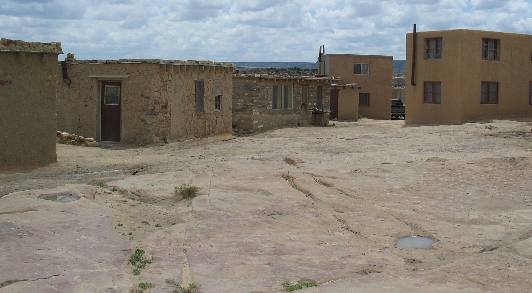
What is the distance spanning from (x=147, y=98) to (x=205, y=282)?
14.3 meters

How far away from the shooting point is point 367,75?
4472cm

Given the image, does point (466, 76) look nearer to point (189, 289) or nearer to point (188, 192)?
point (188, 192)

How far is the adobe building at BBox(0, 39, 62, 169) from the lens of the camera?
15.7 metres

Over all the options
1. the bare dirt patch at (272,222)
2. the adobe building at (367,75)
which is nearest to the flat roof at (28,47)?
the bare dirt patch at (272,222)

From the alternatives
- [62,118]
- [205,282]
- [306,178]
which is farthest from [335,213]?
[62,118]

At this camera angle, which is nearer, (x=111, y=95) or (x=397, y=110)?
(x=111, y=95)

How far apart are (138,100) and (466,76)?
16.3 metres

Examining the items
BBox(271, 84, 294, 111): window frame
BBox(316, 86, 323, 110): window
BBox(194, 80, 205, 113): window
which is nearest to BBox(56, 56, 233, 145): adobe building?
BBox(194, 80, 205, 113): window

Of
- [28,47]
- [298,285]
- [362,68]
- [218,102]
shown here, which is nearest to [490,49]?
[362,68]

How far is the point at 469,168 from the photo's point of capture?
54.4 ft

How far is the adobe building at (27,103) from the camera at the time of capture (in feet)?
51.4

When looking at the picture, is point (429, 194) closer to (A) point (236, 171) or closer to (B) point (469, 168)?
(B) point (469, 168)

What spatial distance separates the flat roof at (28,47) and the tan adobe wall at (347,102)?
2703 centimetres

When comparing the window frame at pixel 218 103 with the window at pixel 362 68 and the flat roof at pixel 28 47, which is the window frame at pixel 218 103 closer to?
the flat roof at pixel 28 47
